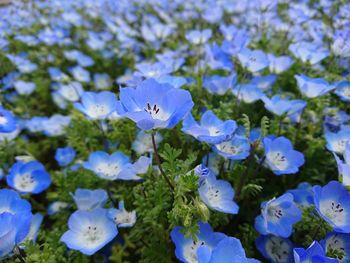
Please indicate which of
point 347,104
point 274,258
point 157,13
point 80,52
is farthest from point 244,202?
point 157,13

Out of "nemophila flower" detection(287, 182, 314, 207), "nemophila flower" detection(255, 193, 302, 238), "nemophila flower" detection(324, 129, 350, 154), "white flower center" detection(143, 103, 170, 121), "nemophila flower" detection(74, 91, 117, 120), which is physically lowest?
"nemophila flower" detection(287, 182, 314, 207)

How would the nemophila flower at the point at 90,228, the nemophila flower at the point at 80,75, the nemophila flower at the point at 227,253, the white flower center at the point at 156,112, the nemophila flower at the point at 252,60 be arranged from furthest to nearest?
the nemophila flower at the point at 80,75 → the nemophila flower at the point at 252,60 → the nemophila flower at the point at 90,228 → the white flower center at the point at 156,112 → the nemophila flower at the point at 227,253

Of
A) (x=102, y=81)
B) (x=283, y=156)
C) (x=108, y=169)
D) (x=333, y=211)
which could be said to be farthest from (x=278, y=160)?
(x=102, y=81)

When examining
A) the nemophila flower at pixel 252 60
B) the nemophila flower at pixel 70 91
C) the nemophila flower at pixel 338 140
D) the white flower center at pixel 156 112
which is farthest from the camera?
the nemophila flower at pixel 70 91

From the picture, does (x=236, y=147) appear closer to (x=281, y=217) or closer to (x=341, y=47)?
(x=281, y=217)

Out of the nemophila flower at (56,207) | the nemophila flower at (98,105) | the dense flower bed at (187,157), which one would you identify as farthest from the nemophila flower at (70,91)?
the nemophila flower at (56,207)

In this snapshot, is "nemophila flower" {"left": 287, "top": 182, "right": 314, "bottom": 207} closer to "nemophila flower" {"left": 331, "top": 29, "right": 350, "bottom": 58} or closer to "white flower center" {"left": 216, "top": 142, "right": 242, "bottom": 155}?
"white flower center" {"left": 216, "top": 142, "right": 242, "bottom": 155}

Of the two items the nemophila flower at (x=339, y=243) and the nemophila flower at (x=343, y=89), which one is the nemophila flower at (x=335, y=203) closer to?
the nemophila flower at (x=339, y=243)

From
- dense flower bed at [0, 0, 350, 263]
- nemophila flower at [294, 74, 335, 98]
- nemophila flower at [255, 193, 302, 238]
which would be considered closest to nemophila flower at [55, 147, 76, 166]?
dense flower bed at [0, 0, 350, 263]
